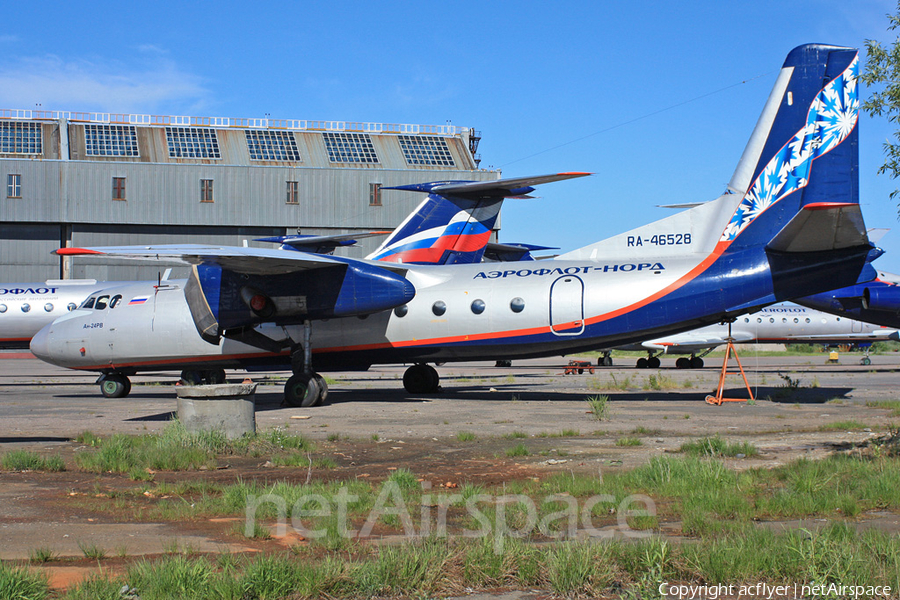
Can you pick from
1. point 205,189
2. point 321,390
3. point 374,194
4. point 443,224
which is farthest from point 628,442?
point 205,189

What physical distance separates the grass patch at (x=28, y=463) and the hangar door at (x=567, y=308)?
1130 cm

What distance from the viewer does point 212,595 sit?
16.3 feet

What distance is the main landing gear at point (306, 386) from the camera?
18.8 metres

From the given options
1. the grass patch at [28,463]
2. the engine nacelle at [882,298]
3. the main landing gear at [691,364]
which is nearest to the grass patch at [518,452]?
the grass patch at [28,463]

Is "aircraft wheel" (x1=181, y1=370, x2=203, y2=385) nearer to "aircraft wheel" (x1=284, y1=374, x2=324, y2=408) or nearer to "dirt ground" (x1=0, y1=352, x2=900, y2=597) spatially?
"dirt ground" (x1=0, y1=352, x2=900, y2=597)

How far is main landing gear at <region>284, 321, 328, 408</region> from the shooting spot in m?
18.8

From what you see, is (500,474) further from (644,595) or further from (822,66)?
(822,66)

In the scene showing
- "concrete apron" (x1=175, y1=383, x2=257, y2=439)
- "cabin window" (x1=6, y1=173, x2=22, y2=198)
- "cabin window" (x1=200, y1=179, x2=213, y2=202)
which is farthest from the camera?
"cabin window" (x1=200, y1=179, x2=213, y2=202)

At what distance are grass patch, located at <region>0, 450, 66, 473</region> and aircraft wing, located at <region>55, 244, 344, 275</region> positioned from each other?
6.71 meters

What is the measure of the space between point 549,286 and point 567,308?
0.73 m

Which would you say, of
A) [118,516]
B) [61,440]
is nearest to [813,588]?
[118,516]

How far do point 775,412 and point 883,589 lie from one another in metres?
12.1

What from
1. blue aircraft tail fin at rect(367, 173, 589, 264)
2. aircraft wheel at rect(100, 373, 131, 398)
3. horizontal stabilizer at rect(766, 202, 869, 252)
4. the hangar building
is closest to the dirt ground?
aircraft wheel at rect(100, 373, 131, 398)

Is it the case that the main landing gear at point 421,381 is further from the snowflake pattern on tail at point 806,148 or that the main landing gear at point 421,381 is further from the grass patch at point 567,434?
the grass patch at point 567,434
